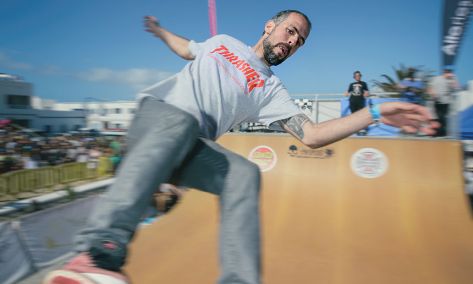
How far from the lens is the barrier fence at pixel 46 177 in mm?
8438

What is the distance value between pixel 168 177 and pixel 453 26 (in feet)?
26.7

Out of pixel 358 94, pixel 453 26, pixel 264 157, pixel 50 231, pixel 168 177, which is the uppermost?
pixel 453 26

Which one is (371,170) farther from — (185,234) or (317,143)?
(317,143)

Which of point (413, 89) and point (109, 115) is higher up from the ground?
point (109, 115)

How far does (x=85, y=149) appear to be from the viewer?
14.1 meters

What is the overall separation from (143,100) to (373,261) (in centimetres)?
406

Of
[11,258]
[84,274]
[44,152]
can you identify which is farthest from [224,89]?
[44,152]

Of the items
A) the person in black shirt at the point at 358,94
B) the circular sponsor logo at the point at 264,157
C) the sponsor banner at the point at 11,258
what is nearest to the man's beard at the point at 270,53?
the circular sponsor logo at the point at 264,157

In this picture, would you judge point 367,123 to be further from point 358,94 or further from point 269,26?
point 358,94

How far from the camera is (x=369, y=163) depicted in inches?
222

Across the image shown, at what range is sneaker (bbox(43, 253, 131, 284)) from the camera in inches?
46.0

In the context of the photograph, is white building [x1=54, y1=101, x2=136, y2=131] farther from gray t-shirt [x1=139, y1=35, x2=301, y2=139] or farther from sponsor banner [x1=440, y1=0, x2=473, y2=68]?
gray t-shirt [x1=139, y1=35, x2=301, y2=139]

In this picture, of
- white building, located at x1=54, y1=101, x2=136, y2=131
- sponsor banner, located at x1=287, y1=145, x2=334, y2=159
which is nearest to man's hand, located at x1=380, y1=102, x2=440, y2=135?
sponsor banner, located at x1=287, y1=145, x2=334, y2=159

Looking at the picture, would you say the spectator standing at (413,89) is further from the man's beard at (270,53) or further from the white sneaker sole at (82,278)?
the white sneaker sole at (82,278)
